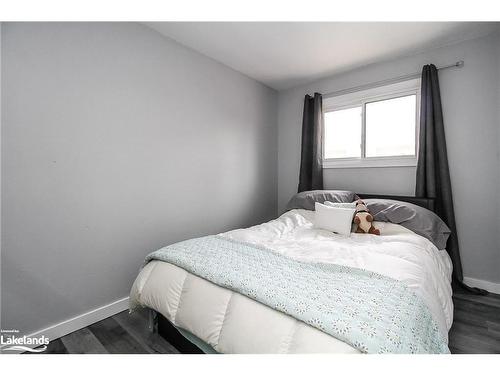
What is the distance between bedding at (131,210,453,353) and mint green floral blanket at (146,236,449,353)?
19 millimetres

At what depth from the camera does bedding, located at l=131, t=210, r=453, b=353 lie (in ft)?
2.84

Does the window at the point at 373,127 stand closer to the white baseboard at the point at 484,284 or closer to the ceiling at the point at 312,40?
the ceiling at the point at 312,40

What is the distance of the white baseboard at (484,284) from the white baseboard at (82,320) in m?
3.33

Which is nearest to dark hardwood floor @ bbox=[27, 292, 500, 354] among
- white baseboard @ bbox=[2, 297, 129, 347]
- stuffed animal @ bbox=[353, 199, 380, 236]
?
white baseboard @ bbox=[2, 297, 129, 347]

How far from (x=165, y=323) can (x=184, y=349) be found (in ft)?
0.75

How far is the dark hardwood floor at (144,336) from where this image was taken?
1.49 metres

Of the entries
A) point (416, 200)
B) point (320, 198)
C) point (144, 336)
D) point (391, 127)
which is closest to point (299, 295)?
point (144, 336)

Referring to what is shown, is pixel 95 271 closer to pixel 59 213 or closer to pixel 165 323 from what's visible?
pixel 59 213

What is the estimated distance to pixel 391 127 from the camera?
279 cm

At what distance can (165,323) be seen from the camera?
4.99ft
